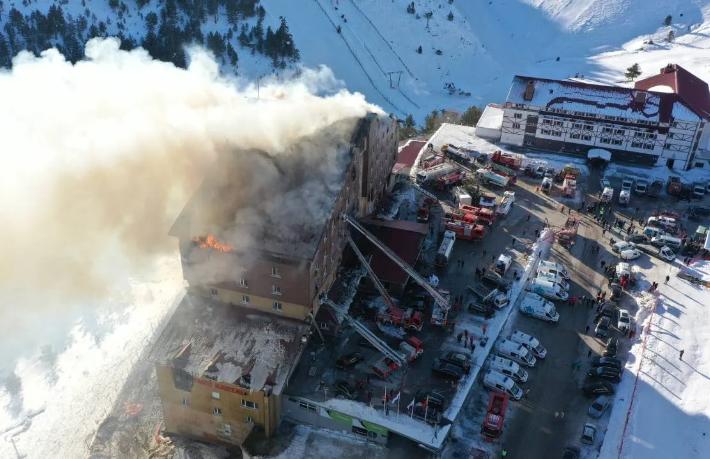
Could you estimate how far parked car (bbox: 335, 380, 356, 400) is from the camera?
33.8 metres

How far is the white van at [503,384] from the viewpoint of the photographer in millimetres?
35188

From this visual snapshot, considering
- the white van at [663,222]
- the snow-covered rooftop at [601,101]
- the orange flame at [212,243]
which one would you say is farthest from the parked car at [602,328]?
the snow-covered rooftop at [601,101]

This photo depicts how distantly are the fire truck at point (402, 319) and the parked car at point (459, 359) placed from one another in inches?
106

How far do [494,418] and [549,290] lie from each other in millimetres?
12503

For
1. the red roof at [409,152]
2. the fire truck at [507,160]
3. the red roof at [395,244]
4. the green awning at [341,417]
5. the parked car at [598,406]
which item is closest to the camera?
the green awning at [341,417]

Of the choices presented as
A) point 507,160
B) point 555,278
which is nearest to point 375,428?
point 555,278

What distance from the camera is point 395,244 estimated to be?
4312 cm

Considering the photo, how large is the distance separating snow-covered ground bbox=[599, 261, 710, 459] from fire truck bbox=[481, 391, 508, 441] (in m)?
5.42

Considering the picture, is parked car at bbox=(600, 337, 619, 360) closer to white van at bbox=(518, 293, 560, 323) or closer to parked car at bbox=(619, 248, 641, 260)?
white van at bbox=(518, 293, 560, 323)

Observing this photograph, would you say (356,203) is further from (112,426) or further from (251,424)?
(112,426)

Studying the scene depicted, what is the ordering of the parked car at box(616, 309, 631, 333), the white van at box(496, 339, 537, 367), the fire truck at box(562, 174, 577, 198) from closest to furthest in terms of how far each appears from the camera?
the white van at box(496, 339, 537, 367) < the parked car at box(616, 309, 631, 333) < the fire truck at box(562, 174, 577, 198)

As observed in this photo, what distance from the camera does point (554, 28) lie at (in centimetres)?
12719

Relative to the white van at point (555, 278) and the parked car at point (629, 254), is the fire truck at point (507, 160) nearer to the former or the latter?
the parked car at point (629, 254)

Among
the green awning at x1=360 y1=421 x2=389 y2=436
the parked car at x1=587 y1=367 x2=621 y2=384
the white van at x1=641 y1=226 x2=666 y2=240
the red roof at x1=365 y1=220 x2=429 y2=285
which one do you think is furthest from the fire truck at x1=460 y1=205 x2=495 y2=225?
the green awning at x1=360 y1=421 x2=389 y2=436
